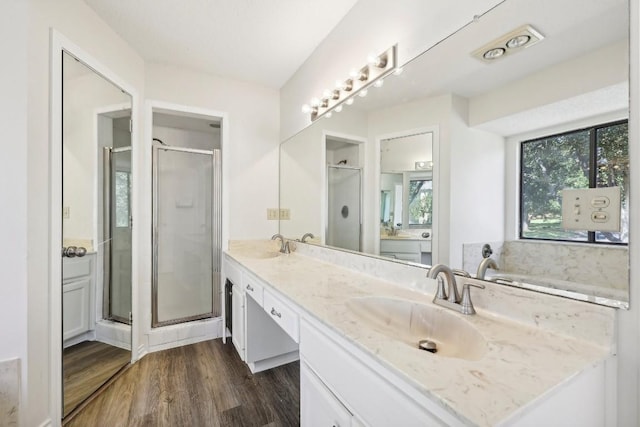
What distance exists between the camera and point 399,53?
54.2 inches

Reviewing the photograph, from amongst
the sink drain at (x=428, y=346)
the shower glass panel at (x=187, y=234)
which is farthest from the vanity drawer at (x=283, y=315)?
the shower glass panel at (x=187, y=234)

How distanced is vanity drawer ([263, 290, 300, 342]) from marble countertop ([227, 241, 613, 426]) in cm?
10

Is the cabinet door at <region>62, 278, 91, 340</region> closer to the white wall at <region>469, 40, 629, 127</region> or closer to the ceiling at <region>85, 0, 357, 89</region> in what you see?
the ceiling at <region>85, 0, 357, 89</region>

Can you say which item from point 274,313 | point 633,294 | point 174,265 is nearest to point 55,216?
point 274,313

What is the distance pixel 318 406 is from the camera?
0.96 metres

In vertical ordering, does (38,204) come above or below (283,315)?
above

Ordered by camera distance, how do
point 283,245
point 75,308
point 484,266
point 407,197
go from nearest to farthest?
point 484,266 < point 407,197 < point 75,308 < point 283,245

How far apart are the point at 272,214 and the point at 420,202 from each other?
5.59 ft

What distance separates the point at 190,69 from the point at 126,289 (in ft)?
6.13

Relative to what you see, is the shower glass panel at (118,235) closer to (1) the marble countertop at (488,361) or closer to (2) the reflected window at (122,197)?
(2) the reflected window at (122,197)

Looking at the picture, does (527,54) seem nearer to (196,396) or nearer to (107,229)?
(196,396)

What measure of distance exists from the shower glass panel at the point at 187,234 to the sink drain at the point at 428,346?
2.06 metres

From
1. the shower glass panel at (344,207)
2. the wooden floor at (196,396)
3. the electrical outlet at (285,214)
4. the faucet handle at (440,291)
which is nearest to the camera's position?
the faucet handle at (440,291)

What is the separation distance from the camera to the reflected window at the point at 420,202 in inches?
50.2
